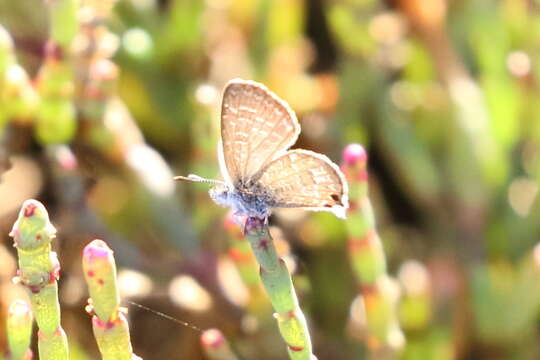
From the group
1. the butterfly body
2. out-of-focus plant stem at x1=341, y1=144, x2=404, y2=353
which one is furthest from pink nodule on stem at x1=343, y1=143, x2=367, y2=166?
the butterfly body

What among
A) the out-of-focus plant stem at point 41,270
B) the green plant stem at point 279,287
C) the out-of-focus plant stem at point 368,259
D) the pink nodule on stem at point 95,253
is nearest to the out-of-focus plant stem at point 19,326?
the out-of-focus plant stem at point 41,270

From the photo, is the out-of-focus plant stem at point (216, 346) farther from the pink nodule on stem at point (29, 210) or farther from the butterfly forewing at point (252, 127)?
the pink nodule on stem at point (29, 210)

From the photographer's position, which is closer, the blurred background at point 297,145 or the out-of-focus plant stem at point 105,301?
the out-of-focus plant stem at point 105,301

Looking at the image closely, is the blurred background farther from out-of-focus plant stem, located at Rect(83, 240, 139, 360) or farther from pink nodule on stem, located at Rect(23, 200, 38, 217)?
pink nodule on stem, located at Rect(23, 200, 38, 217)

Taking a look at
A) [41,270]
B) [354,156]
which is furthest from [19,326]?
[354,156]

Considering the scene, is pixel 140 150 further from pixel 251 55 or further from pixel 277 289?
pixel 277 289

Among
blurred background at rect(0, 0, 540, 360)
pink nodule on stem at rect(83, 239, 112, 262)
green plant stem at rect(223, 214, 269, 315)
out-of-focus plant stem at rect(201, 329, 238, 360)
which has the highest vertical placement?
blurred background at rect(0, 0, 540, 360)
